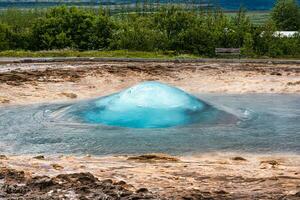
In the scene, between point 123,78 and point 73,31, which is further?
point 73,31

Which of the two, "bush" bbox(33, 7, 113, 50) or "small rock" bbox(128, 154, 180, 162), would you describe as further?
"bush" bbox(33, 7, 113, 50)

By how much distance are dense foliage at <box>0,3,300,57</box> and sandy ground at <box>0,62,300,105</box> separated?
20.7 feet

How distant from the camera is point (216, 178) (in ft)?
28.8

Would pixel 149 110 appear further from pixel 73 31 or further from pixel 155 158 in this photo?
pixel 73 31

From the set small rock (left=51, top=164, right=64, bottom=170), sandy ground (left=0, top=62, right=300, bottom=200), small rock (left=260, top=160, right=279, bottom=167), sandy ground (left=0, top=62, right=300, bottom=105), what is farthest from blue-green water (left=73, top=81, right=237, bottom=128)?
small rock (left=51, top=164, right=64, bottom=170)

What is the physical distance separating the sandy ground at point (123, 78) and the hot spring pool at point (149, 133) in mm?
1994

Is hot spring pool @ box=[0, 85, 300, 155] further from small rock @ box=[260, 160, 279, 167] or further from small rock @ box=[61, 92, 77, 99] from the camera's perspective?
small rock @ box=[61, 92, 77, 99]

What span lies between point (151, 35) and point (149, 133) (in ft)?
60.9

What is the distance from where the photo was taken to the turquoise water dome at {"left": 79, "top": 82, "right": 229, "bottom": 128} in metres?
14.2

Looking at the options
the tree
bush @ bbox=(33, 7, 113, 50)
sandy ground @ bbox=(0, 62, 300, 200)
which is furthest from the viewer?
the tree

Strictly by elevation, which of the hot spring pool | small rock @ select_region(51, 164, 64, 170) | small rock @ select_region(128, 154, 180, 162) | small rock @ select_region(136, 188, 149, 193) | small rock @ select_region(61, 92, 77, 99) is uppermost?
small rock @ select_region(136, 188, 149, 193)

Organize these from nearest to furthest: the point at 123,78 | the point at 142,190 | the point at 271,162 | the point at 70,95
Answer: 1. the point at 142,190
2. the point at 271,162
3. the point at 70,95
4. the point at 123,78

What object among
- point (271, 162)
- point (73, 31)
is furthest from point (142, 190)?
point (73, 31)

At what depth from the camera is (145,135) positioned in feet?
42.7
